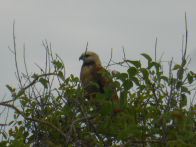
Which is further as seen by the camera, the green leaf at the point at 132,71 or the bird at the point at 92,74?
the bird at the point at 92,74

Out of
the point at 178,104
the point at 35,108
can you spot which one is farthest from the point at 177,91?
the point at 35,108

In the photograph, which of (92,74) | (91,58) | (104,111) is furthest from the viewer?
(91,58)

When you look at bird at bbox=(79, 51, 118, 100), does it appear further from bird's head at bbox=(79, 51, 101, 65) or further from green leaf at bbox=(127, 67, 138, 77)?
green leaf at bbox=(127, 67, 138, 77)

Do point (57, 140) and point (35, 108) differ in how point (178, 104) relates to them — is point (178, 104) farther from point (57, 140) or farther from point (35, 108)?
point (35, 108)

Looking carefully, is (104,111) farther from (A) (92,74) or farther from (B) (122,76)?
(A) (92,74)

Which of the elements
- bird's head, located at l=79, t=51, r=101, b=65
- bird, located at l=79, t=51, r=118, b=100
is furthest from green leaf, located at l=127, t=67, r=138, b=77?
bird's head, located at l=79, t=51, r=101, b=65

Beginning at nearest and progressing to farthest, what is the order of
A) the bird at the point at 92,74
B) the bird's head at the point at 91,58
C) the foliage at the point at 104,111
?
1. the foliage at the point at 104,111
2. the bird at the point at 92,74
3. the bird's head at the point at 91,58

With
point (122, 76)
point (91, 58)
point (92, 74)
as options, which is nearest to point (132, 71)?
point (122, 76)

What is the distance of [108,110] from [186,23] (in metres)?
1.22

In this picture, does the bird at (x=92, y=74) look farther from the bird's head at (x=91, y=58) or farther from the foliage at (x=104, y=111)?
the foliage at (x=104, y=111)

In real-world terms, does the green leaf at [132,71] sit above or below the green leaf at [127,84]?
above

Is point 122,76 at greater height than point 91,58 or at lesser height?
lesser

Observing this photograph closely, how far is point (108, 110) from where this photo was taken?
5.62 ft

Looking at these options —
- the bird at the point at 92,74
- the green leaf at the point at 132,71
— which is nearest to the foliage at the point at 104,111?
the green leaf at the point at 132,71
